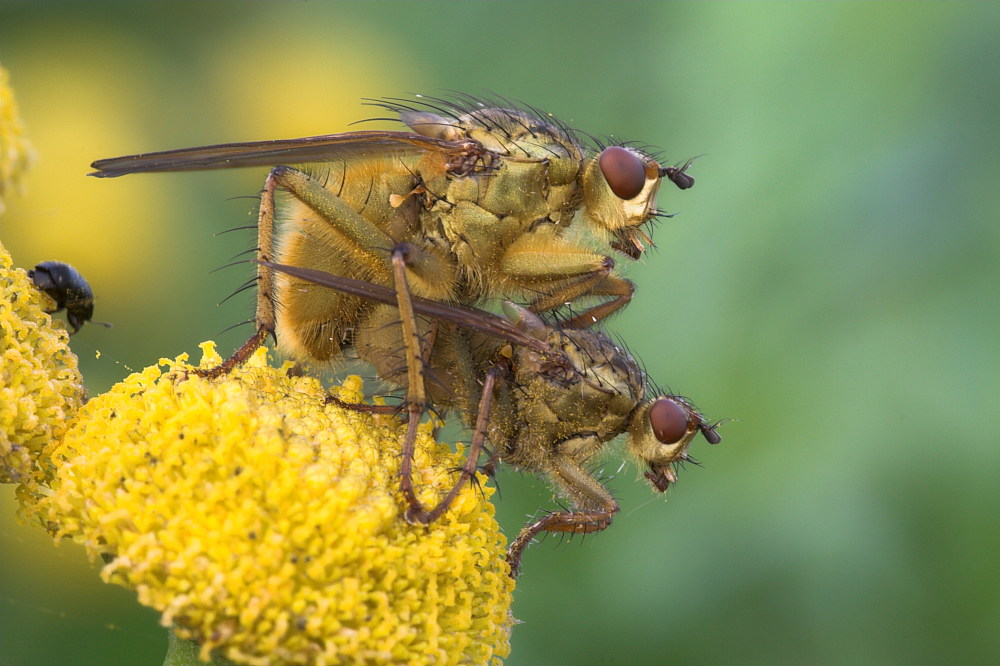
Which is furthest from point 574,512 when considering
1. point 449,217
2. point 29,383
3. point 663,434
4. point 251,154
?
point 29,383

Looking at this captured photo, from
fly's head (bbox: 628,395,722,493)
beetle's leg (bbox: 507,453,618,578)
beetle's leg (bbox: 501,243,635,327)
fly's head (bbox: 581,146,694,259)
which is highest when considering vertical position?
fly's head (bbox: 581,146,694,259)

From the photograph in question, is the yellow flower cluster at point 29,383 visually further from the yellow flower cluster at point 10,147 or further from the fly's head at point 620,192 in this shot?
the fly's head at point 620,192

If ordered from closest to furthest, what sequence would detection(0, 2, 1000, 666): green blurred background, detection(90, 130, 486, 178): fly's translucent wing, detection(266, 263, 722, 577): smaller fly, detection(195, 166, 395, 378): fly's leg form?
detection(90, 130, 486, 178): fly's translucent wing → detection(195, 166, 395, 378): fly's leg → detection(266, 263, 722, 577): smaller fly → detection(0, 2, 1000, 666): green blurred background

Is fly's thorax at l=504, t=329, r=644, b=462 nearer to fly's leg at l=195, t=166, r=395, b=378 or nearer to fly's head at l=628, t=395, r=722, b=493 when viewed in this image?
fly's head at l=628, t=395, r=722, b=493

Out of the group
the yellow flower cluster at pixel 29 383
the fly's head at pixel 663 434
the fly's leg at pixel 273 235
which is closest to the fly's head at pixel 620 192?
the fly's head at pixel 663 434

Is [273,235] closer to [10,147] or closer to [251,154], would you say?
[251,154]

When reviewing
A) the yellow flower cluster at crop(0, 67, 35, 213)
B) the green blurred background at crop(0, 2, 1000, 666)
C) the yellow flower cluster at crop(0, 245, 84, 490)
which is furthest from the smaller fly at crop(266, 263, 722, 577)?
the yellow flower cluster at crop(0, 67, 35, 213)
